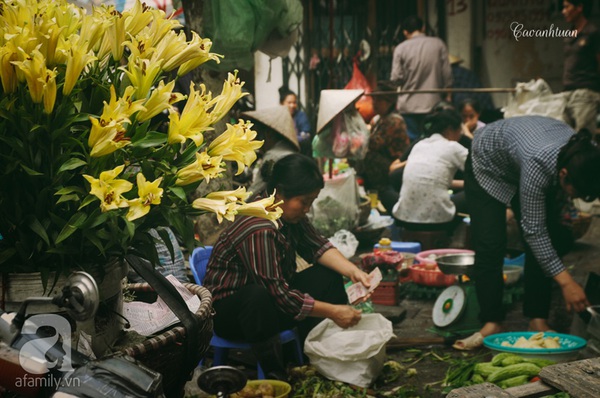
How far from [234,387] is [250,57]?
3270 millimetres

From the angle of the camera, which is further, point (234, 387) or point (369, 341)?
point (369, 341)

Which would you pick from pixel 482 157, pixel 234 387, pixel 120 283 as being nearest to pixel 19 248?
pixel 120 283

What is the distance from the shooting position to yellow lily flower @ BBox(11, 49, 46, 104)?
167 centimetres

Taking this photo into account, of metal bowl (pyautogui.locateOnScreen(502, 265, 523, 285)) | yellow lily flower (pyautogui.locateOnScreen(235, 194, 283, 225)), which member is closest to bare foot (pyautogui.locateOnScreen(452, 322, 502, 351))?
metal bowl (pyautogui.locateOnScreen(502, 265, 523, 285))

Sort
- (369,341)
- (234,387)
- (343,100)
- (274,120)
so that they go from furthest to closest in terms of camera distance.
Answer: (343,100) < (274,120) < (369,341) < (234,387)

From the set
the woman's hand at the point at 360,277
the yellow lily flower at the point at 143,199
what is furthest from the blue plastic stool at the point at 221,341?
the yellow lily flower at the point at 143,199

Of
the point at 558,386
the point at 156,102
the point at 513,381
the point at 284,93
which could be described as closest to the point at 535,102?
the point at 284,93

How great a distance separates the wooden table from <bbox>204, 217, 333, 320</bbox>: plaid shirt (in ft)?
4.81

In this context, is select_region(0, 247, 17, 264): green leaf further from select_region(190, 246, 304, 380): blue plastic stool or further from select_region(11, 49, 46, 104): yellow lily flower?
select_region(190, 246, 304, 380): blue plastic stool

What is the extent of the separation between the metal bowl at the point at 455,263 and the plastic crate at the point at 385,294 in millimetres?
426

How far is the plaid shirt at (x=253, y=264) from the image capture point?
4.06 meters

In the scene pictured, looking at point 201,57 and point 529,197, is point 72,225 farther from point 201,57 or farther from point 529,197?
point 529,197

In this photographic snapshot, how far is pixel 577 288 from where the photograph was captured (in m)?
4.55

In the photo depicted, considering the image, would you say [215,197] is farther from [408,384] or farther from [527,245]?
[527,245]
